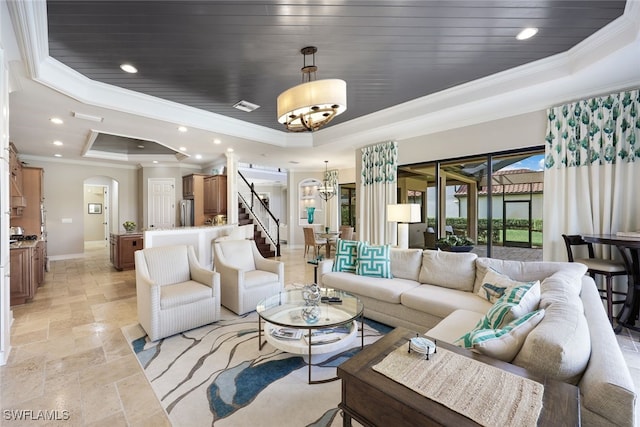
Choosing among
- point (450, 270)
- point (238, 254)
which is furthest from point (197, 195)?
point (450, 270)

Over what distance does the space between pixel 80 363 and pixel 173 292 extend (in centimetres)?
92

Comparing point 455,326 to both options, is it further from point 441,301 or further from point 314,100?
point 314,100

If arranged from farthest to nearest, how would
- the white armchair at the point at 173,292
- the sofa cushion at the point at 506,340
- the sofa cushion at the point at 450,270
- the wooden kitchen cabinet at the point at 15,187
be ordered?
the wooden kitchen cabinet at the point at 15,187 < the sofa cushion at the point at 450,270 < the white armchair at the point at 173,292 < the sofa cushion at the point at 506,340

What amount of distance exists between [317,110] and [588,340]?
97.2 inches

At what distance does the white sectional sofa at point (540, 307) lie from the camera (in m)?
0.98

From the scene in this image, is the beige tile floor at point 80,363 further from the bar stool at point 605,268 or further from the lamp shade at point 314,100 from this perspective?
the lamp shade at point 314,100

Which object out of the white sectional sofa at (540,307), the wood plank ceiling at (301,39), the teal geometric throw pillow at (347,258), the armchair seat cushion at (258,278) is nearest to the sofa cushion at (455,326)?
the white sectional sofa at (540,307)

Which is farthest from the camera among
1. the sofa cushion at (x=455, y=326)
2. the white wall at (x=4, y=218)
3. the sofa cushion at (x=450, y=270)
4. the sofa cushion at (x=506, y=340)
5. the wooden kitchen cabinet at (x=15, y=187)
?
the wooden kitchen cabinet at (x=15, y=187)

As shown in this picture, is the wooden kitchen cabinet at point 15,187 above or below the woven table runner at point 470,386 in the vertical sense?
above

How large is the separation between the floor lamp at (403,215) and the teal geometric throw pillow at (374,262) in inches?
26.5

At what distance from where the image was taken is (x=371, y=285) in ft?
10.7

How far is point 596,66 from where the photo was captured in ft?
9.32

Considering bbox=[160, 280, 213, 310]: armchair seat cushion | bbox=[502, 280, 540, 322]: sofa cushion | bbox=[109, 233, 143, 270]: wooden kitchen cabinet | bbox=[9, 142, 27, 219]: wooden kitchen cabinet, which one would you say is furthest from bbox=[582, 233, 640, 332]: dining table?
bbox=[9, 142, 27, 219]: wooden kitchen cabinet

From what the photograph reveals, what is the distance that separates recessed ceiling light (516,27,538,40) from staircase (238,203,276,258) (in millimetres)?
7025
